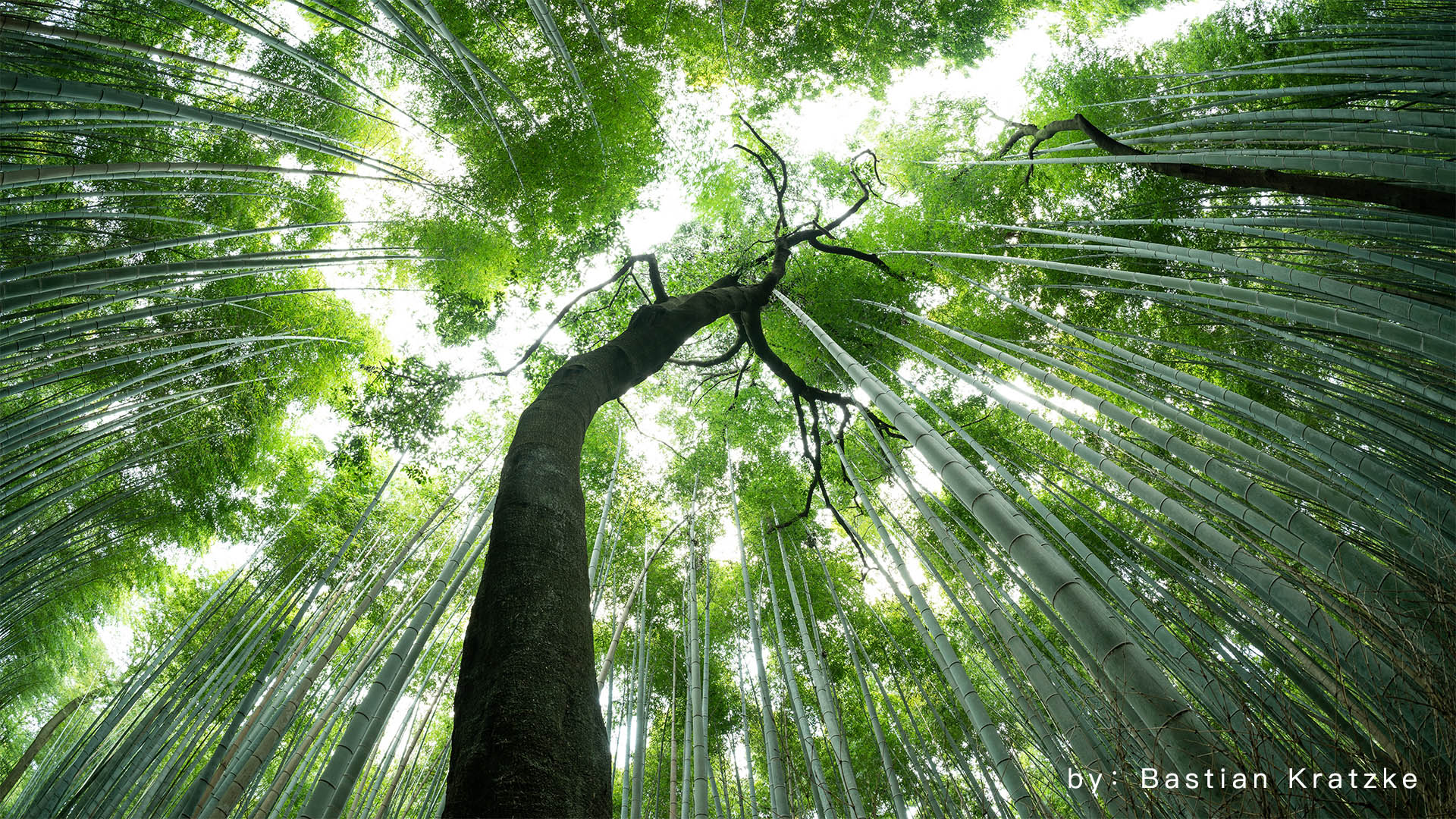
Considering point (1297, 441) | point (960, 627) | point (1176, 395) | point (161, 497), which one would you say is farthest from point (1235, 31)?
point (161, 497)

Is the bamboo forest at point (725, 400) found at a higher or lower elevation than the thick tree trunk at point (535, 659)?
higher

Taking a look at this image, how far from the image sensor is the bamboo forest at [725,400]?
4.56ft

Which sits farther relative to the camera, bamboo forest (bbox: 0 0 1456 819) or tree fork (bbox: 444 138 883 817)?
bamboo forest (bbox: 0 0 1456 819)

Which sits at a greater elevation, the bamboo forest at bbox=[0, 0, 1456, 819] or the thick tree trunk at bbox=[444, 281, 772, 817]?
the bamboo forest at bbox=[0, 0, 1456, 819]

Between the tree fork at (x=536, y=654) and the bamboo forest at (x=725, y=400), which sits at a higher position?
the bamboo forest at (x=725, y=400)

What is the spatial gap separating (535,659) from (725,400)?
A: 4.37 m

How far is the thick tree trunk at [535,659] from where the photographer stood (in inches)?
32.0

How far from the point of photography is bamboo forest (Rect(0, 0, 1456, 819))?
1.39 m

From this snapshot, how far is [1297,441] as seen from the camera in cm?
196

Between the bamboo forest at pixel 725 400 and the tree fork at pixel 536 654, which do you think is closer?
the tree fork at pixel 536 654

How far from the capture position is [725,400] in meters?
5.30

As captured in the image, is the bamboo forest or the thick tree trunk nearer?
the thick tree trunk

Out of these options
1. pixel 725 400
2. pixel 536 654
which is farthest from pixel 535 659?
pixel 725 400

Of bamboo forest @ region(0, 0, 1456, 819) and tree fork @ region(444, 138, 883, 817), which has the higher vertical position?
bamboo forest @ region(0, 0, 1456, 819)
